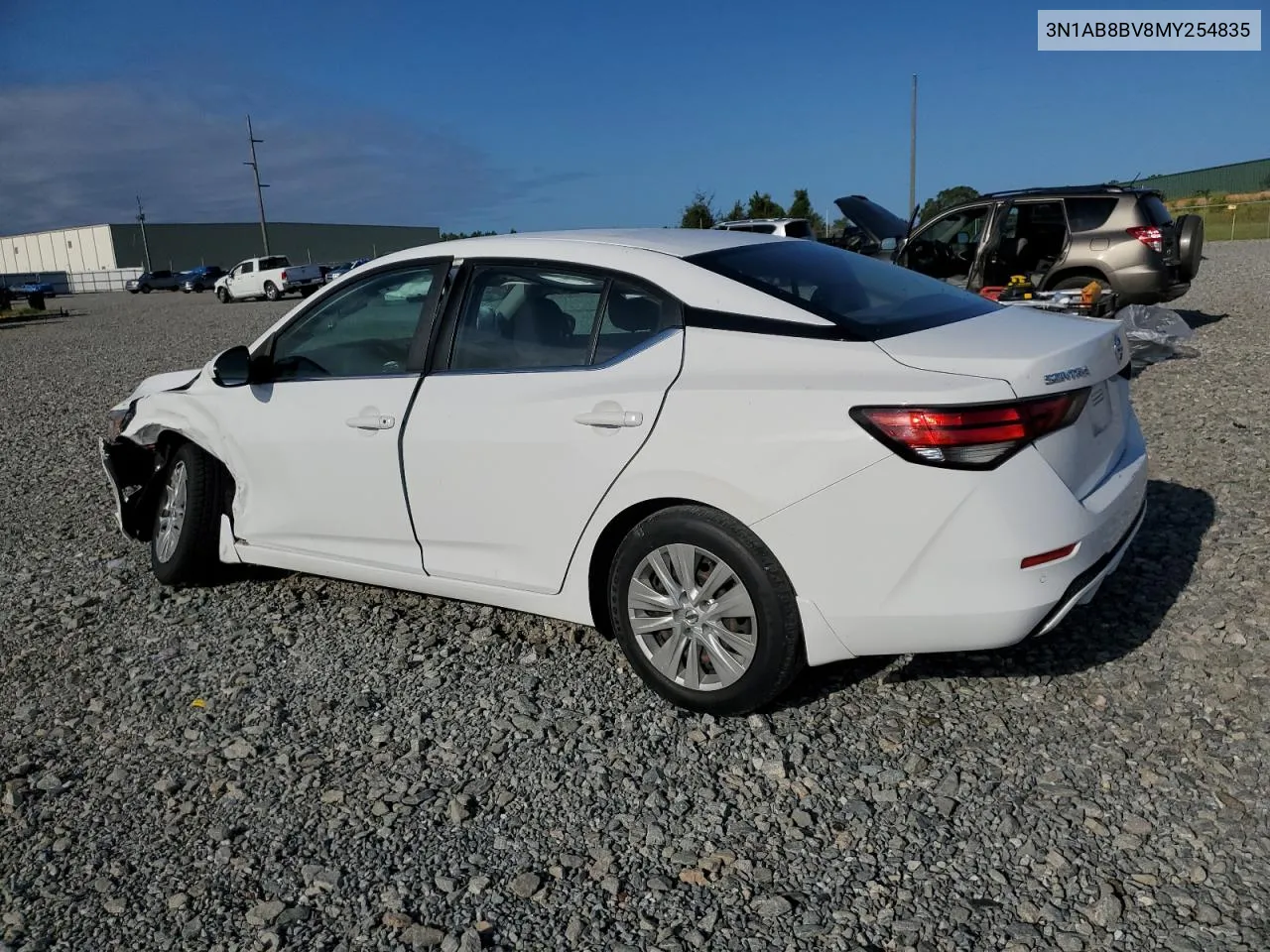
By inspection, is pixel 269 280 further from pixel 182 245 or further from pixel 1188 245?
pixel 182 245

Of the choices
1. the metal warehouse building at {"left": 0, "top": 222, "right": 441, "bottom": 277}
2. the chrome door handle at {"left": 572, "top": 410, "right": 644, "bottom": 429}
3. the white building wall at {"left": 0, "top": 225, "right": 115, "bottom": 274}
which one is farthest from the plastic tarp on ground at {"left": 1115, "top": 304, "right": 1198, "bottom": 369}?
the white building wall at {"left": 0, "top": 225, "right": 115, "bottom": 274}

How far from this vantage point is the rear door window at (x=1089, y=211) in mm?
11344

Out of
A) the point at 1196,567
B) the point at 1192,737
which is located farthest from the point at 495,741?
the point at 1196,567

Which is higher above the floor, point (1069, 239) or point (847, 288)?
point (1069, 239)

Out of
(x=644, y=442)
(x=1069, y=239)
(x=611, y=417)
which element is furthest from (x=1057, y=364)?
(x=1069, y=239)

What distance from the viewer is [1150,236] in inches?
441

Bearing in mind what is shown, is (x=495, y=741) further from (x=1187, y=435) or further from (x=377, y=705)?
(x=1187, y=435)

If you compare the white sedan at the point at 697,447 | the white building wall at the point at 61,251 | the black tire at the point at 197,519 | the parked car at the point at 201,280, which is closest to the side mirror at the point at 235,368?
the white sedan at the point at 697,447

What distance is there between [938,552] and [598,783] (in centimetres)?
124

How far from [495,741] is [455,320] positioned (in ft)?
5.18

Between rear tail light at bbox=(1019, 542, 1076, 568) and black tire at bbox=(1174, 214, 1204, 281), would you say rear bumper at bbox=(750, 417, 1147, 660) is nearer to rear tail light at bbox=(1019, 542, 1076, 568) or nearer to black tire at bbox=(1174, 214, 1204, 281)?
rear tail light at bbox=(1019, 542, 1076, 568)

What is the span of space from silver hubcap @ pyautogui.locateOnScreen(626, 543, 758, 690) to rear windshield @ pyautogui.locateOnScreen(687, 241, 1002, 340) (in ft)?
2.90

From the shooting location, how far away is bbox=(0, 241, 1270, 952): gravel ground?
2.58m

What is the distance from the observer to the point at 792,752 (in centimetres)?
329
